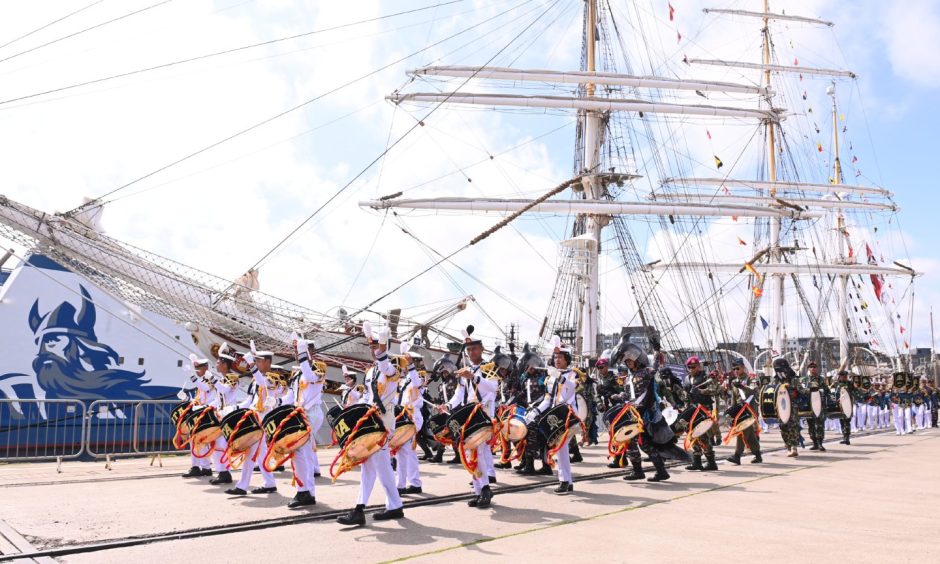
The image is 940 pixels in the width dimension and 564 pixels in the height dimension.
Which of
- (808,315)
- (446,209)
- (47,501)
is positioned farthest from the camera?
(808,315)

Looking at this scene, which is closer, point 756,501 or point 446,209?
→ point 756,501

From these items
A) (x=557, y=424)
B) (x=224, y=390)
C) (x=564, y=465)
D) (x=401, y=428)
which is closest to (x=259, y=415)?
(x=224, y=390)

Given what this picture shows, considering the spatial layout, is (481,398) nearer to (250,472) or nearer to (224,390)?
(250,472)

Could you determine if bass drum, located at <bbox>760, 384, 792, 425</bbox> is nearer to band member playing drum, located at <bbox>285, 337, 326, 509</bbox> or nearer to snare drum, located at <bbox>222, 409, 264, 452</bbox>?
band member playing drum, located at <bbox>285, 337, 326, 509</bbox>

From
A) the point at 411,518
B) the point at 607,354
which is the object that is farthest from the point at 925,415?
the point at 411,518

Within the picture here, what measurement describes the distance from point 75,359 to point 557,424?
12609 mm

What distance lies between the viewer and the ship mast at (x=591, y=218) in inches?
1296

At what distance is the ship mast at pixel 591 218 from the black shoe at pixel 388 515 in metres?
25.1

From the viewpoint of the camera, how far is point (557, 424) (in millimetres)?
9391

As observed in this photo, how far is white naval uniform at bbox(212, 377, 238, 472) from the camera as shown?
1076 cm

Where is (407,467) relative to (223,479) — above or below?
above

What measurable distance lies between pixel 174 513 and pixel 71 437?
910 centimetres

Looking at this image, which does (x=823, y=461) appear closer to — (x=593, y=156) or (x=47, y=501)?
(x=47, y=501)

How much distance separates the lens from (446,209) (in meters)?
30.9
